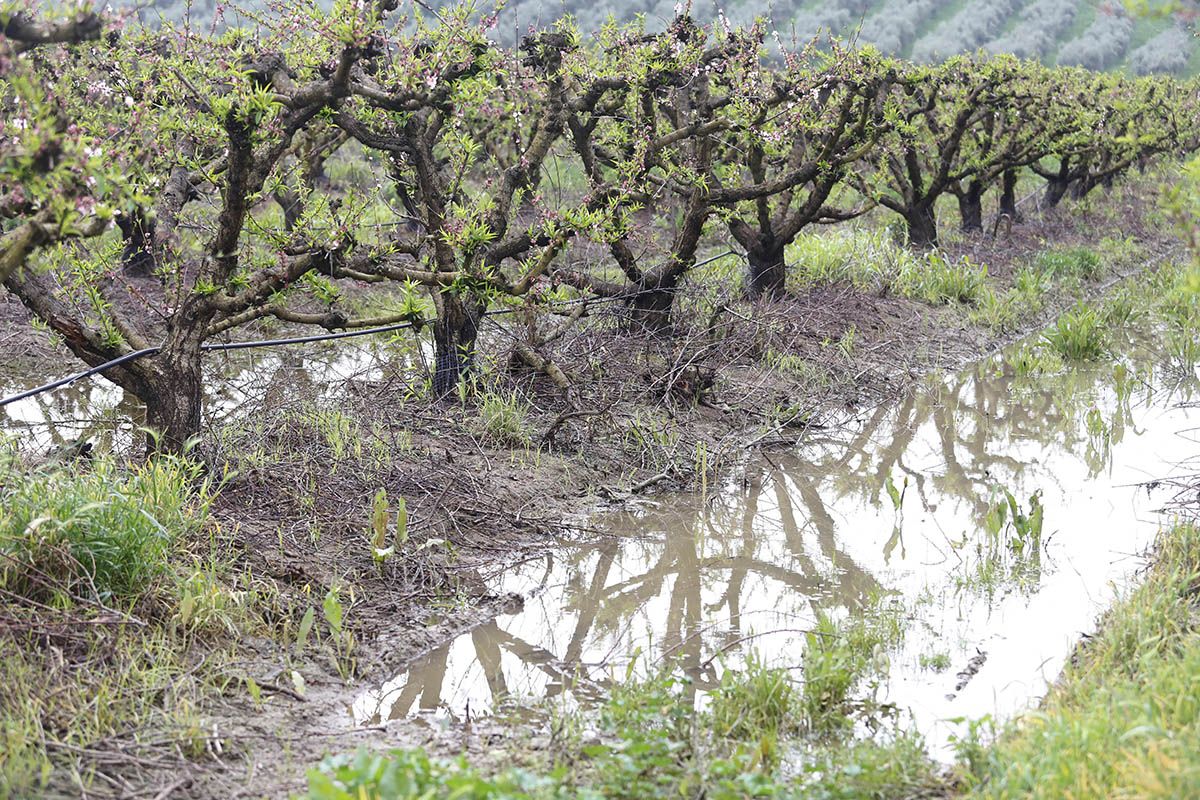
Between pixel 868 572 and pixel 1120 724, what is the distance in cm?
268

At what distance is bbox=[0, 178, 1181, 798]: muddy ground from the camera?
4285 millimetres

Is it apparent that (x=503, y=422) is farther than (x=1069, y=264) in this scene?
No

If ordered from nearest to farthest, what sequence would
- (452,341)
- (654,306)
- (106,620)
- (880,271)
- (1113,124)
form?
(106,620) → (452,341) → (654,306) → (880,271) → (1113,124)

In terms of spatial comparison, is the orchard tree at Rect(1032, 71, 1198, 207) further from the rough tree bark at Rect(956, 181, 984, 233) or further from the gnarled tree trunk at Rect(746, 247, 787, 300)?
the gnarled tree trunk at Rect(746, 247, 787, 300)

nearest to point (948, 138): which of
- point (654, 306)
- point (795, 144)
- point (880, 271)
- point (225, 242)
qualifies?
point (880, 271)

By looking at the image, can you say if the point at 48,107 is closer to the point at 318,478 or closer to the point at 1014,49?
the point at 318,478

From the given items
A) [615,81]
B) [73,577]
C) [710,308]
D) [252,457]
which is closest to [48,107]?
[73,577]

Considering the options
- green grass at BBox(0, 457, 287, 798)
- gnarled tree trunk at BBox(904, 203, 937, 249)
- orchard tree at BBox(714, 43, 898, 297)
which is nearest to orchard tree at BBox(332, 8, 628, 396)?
orchard tree at BBox(714, 43, 898, 297)

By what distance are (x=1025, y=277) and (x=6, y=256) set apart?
40.2ft

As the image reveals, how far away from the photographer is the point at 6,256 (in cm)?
382

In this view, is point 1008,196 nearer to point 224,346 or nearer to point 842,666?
point 224,346

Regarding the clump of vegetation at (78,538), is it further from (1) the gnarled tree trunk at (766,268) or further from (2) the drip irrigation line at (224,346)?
(1) the gnarled tree trunk at (766,268)

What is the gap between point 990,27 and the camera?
42.6m

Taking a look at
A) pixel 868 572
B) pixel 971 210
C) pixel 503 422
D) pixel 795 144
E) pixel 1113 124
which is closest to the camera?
pixel 868 572
